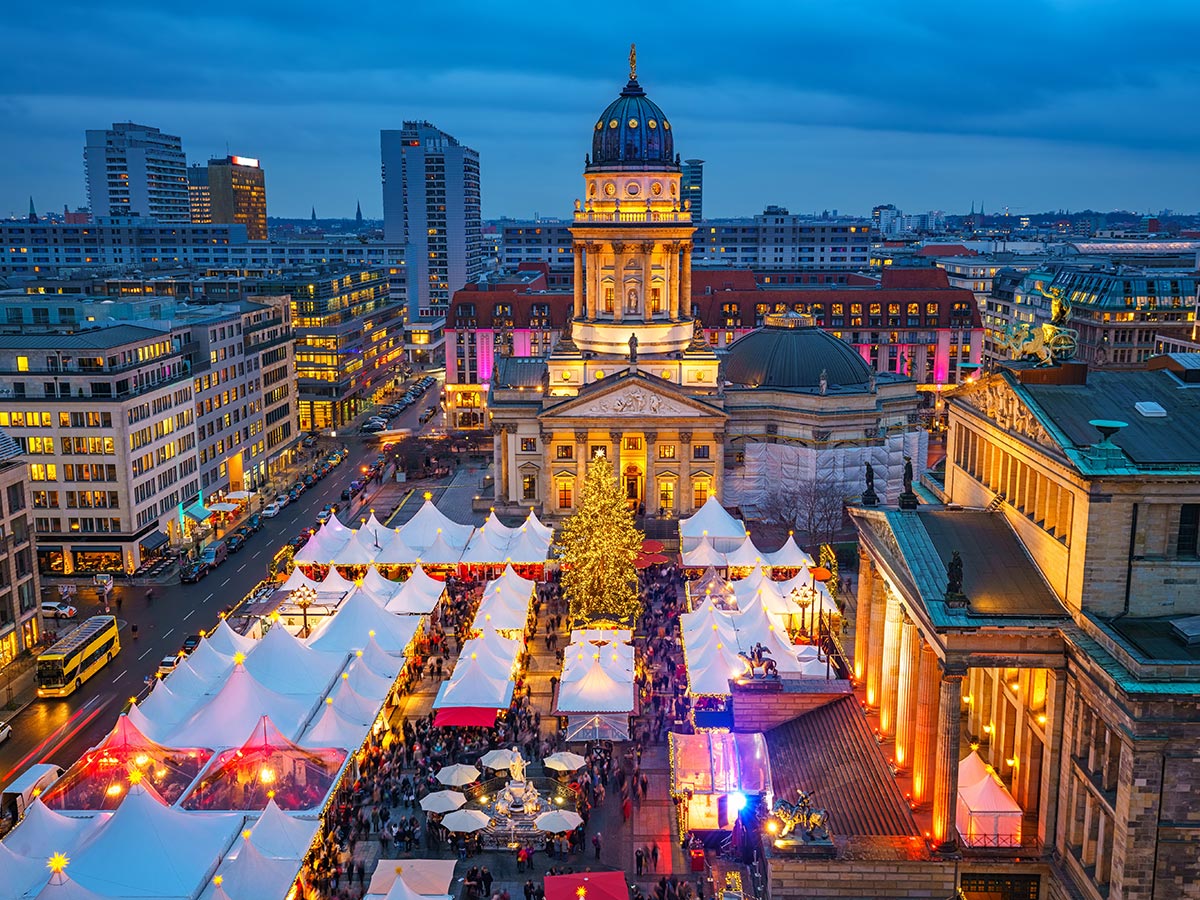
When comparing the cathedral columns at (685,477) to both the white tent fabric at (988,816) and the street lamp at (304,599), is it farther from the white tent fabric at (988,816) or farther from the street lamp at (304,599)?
the white tent fabric at (988,816)

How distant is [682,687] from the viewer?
6394cm

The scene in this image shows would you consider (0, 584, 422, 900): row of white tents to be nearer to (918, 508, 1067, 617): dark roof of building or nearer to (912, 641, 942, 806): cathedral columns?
(912, 641, 942, 806): cathedral columns

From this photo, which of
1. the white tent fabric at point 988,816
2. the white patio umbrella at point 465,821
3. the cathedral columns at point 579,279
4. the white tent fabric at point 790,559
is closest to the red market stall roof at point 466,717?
the white patio umbrella at point 465,821

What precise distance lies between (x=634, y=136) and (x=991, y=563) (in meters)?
76.8

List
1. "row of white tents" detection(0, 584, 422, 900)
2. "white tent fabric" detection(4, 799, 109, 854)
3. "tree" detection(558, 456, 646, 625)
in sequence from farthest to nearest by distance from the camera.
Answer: "tree" detection(558, 456, 646, 625)
"white tent fabric" detection(4, 799, 109, 854)
"row of white tents" detection(0, 584, 422, 900)

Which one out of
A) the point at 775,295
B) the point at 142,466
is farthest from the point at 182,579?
the point at 775,295

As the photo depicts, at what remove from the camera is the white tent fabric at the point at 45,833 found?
4166 centimetres

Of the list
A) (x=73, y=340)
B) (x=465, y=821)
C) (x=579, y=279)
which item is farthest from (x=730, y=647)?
(x=73, y=340)

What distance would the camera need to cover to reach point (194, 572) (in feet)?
282

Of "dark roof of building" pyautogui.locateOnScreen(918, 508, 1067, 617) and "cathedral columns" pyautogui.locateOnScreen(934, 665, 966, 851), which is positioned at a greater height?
"dark roof of building" pyautogui.locateOnScreen(918, 508, 1067, 617)

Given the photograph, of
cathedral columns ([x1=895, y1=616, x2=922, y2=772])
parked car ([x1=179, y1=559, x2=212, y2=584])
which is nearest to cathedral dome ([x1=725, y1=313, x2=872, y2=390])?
parked car ([x1=179, y1=559, x2=212, y2=584])

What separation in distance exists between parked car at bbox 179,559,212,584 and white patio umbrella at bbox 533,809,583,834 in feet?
158

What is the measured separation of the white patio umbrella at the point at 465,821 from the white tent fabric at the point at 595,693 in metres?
9.99

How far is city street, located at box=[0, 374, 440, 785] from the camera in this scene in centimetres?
5788
